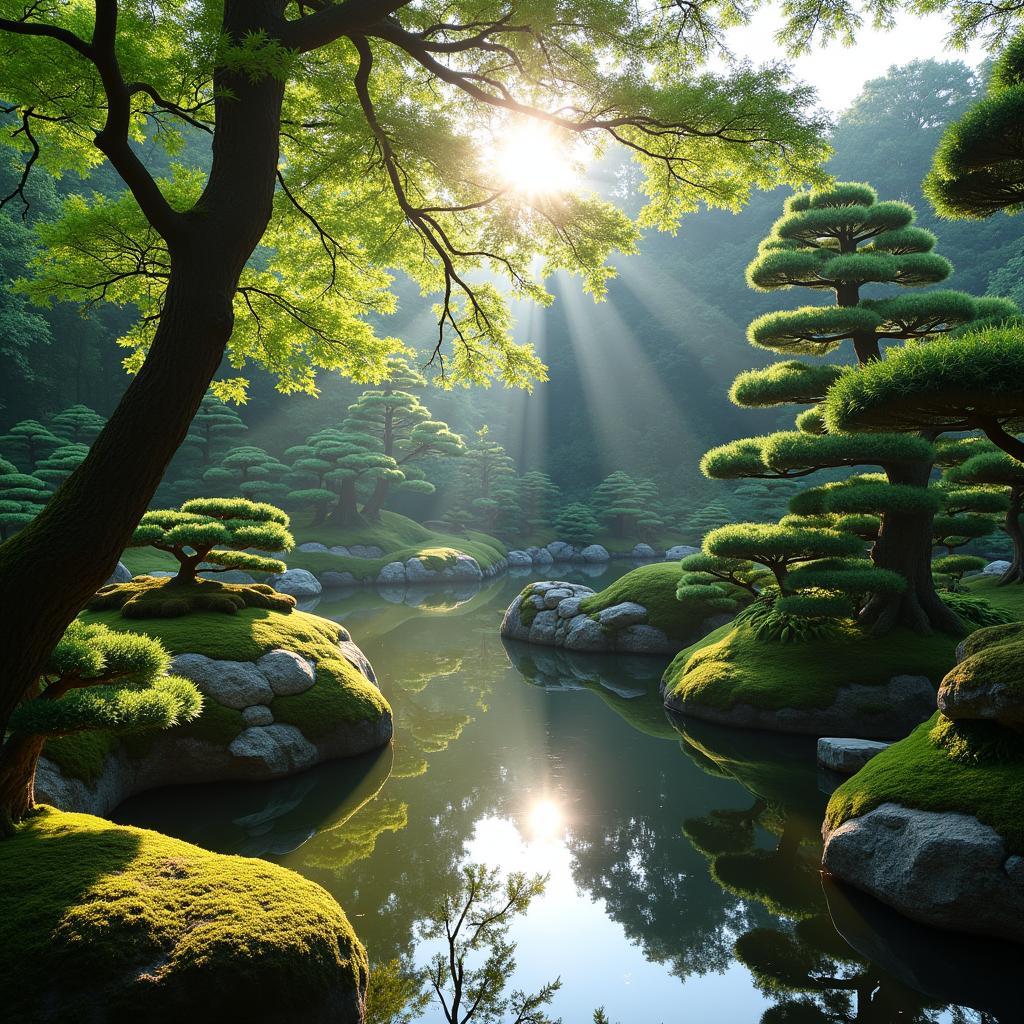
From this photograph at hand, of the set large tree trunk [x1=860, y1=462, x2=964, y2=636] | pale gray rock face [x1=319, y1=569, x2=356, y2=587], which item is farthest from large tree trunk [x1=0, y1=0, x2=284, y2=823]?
pale gray rock face [x1=319, y1=569, x2=356, y2=587]

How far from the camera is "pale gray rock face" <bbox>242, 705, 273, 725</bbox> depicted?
20.6ft

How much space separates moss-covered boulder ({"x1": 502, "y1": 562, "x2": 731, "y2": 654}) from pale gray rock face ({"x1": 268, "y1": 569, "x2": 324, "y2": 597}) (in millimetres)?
8049

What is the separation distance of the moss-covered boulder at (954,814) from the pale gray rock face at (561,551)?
2836cm

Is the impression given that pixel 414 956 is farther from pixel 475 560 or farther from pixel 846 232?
pixel 475 560

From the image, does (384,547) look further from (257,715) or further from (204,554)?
(257,715)

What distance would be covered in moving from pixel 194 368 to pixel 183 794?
430cm

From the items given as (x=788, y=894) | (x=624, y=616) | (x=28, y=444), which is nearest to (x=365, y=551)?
(x=28, y=444)

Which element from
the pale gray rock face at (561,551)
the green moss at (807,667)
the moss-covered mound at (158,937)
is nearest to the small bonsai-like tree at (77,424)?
the pale gray rock face at (561,551)

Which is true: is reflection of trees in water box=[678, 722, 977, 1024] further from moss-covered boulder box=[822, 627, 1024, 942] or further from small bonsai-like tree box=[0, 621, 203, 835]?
small bonsai-like tree box=[0, 621, 203, 835]

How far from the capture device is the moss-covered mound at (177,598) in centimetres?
713

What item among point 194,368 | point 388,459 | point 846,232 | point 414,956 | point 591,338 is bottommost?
point 414,956

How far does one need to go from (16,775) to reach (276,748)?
10.4 ft

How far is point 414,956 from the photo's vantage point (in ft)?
12.3

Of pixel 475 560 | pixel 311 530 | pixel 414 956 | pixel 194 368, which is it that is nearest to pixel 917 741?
pixel 414 956
